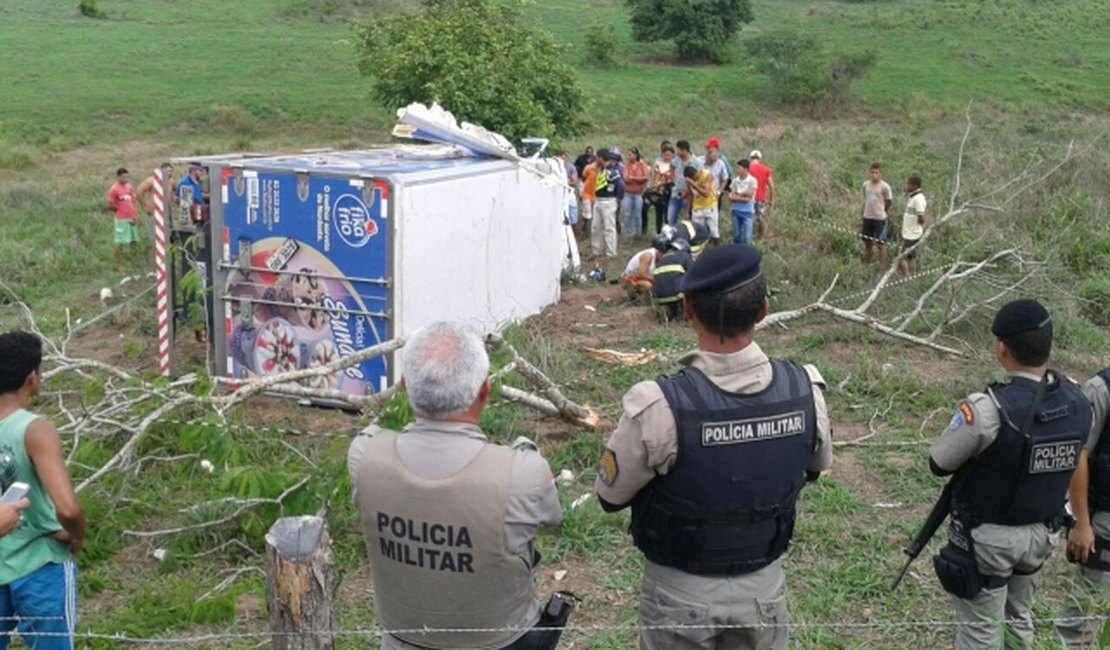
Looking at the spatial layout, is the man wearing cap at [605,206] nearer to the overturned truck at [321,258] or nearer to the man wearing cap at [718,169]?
the man wearing cap at [718,169]

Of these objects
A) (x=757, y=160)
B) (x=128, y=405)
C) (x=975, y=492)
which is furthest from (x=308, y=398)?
(x=757, y=160)

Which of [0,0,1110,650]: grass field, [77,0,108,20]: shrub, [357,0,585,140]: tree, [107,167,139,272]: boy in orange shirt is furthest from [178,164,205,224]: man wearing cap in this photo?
[77,0,108,20]: shrub

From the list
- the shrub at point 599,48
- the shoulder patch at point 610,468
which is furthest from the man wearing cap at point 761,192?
the shrub at point 599,48

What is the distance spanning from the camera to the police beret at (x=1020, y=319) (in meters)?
4.24

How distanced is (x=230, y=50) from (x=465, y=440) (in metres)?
41.4

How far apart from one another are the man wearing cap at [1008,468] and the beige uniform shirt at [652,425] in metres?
0.93

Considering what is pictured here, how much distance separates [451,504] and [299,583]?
829 mm

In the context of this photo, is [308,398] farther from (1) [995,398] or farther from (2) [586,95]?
(2) [586,95]

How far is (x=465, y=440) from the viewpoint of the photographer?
3242mm

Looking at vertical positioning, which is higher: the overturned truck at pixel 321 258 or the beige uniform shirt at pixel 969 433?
the beige uniform shirt at pixel 969 433

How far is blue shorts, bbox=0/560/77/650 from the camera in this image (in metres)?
4.07

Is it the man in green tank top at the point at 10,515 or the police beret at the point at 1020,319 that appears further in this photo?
the police beret at the point at 1020,319

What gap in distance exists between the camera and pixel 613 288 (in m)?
14.5

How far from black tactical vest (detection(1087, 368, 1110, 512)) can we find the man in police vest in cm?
238
